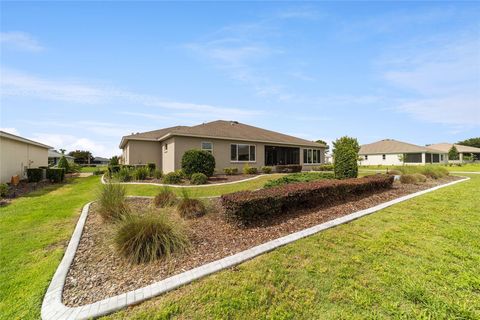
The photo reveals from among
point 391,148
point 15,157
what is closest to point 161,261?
point 15,157

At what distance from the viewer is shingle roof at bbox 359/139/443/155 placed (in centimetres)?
3957

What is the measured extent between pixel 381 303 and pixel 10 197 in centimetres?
1406

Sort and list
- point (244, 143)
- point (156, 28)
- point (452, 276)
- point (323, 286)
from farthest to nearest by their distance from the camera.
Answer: point (244, 143) < point (156, 28) < point (452, 276) < point (323, 286)

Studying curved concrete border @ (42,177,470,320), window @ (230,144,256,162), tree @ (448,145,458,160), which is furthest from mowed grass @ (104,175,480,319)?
tree @ (448,145,458,160)

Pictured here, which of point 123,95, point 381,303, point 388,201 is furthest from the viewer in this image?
point 123,95

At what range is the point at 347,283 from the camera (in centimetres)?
310

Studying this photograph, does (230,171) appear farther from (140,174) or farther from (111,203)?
(111,203)

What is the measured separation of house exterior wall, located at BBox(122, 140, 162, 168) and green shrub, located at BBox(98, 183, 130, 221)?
43.6 feet

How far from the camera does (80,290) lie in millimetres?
3086

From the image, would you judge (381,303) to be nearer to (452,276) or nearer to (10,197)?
(452,276)

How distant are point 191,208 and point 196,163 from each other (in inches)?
284

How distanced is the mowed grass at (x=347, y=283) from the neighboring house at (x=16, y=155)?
632 inches

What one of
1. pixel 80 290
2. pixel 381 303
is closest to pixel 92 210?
pixel 80 290

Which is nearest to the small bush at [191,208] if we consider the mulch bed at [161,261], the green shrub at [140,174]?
the mulch bed at [161,261]
